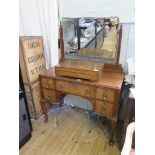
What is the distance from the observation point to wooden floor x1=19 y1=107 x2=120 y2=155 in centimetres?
159

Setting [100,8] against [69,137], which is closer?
[100,8]

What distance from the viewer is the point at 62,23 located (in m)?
1.83

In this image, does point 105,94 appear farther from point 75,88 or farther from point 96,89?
point 75,88

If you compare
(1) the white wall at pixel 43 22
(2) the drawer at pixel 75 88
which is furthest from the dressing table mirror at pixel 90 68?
(1) the white wall at pixel 43 22

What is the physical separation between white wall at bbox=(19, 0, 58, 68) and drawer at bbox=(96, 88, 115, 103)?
0.78 m

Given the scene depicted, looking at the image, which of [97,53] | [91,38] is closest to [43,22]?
[91,38]

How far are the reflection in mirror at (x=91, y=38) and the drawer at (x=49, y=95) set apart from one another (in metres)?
0.50

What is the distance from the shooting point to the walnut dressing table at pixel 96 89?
56.8 inches

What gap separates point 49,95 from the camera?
178 cm

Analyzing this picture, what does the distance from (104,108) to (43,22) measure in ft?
4.03

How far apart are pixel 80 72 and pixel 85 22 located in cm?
58

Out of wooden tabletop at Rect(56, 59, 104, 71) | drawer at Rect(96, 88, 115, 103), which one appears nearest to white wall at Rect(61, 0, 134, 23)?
wooden tabletop at Rect(56, 59, 104, 71)

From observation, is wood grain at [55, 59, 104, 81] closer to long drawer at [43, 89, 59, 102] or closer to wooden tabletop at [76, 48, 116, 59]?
wooden tabletop at [76, 48, 116, 59]
